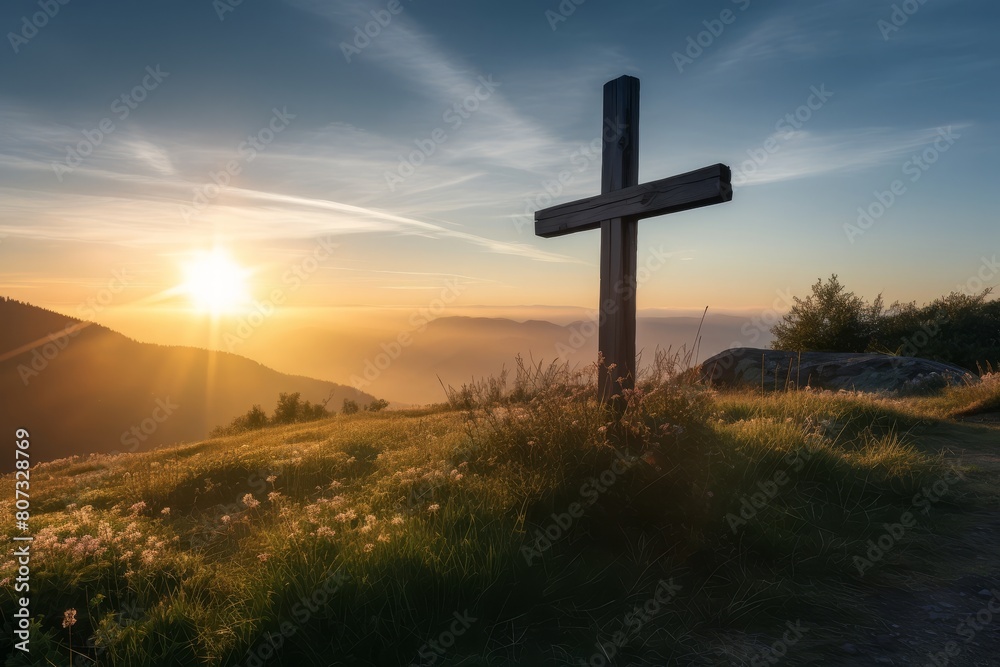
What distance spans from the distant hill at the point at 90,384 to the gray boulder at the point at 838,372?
58224 millimetres

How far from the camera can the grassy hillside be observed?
2994 millimetres

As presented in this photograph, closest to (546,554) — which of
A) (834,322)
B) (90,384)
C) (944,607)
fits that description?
(944,607)

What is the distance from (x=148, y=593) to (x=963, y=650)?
4.95m

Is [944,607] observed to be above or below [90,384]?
above

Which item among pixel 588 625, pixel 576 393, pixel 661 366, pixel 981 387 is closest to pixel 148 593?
pixel 588 625

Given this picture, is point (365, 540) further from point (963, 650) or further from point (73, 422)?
point (73, 422)

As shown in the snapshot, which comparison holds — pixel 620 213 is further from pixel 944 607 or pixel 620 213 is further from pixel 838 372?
pixel 838 372

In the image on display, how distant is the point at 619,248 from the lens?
18.4 ft

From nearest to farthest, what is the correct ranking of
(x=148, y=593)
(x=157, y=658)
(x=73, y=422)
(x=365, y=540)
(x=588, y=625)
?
(x=157, y=658)
(x=588, y=625)
(x=365, y=540)
(x=148, y=593)
(x=73, y=422)

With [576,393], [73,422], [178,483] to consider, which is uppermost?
[576,393]

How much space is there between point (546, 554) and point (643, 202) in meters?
3.28

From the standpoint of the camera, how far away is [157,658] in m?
2.77

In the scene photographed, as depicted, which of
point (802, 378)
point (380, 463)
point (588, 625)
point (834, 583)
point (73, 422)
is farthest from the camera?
point (73, 422)

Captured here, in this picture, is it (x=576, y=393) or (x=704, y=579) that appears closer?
(x=704, y=579)
